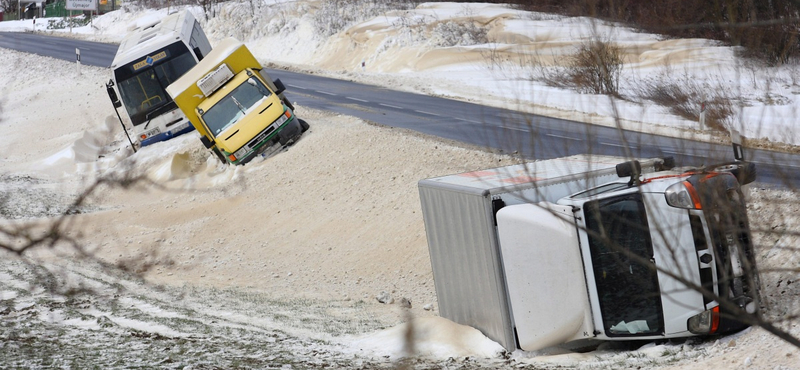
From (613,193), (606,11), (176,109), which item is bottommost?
(176,109)

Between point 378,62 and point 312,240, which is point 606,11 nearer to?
point 312,240

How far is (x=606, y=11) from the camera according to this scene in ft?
16.2

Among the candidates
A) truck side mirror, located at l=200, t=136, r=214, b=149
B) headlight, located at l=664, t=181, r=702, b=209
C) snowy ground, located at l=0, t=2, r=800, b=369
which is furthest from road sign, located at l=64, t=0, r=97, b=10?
headlight, located at l=664, t=181, r=702, b=209

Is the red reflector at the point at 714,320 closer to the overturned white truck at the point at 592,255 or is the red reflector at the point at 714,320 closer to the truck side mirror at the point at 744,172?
the overturned white truck at the point at 592,255

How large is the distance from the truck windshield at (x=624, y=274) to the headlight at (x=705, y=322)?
0.28 meters

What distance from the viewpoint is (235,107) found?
61.6ft

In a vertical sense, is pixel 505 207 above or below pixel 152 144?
above

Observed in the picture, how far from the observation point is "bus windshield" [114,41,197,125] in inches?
849

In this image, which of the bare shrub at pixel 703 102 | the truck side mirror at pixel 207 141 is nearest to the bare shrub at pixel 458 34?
the truck side mirror at pixel 207 141

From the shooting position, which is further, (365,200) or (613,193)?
(365,200)

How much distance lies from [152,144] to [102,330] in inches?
518

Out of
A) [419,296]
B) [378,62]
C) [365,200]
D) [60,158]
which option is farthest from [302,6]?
[419,296]

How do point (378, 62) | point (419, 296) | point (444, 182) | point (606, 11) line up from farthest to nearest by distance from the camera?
point (378, 62), point (419, 296), point (444, 182), point (606, 11)

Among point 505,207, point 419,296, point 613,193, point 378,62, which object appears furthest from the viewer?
point 378,62
